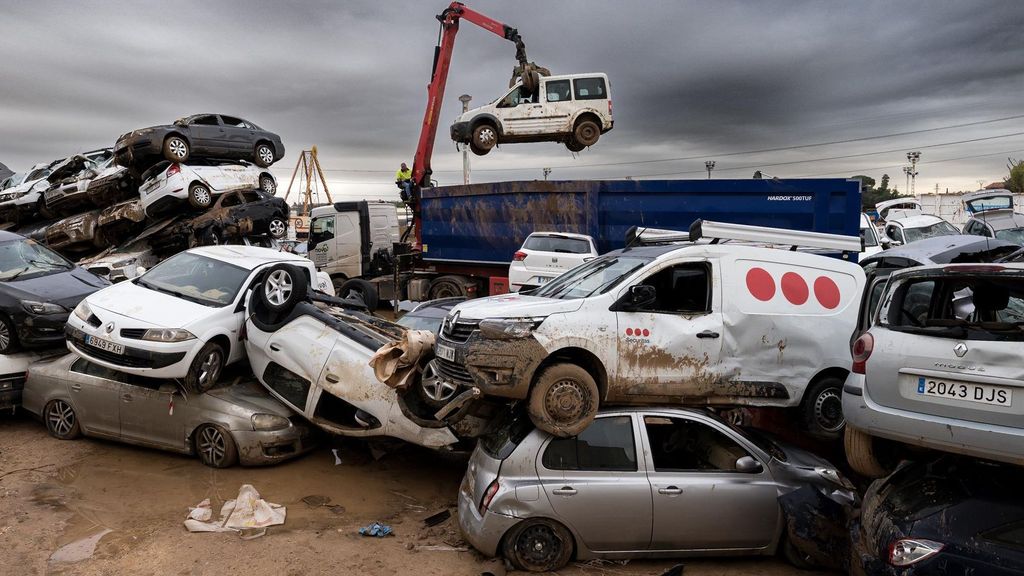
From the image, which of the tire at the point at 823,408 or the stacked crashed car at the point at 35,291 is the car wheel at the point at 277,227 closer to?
the stacked crashed car at the point at 35,291

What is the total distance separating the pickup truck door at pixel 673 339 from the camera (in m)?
4.92

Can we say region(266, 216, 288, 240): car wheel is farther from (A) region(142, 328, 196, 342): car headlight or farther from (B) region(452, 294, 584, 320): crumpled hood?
(B) region(452, 294, 584, 320): crumpled hood

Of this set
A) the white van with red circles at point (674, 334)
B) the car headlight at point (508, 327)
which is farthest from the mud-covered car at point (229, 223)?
the car headlight at point (508, 327)

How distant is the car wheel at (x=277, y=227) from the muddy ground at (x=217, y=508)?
7405 mm

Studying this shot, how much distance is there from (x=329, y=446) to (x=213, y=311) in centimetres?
181

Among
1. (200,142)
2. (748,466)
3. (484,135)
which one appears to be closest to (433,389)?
(748,466)

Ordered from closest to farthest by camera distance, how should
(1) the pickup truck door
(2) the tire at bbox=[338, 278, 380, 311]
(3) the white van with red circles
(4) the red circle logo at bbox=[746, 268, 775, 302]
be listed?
(3) the white van with red circles, (1) the pickup truck door, (4) the red circle logo at bbox=[746, 268, 775, 302], (2) the tire at bbox=[338, 278, 380, 311]

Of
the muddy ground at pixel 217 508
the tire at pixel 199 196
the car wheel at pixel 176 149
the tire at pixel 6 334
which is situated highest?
the car wheel at pixel 176 149

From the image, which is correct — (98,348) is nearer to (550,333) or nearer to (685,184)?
(550,333)

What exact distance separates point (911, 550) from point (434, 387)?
139 inches

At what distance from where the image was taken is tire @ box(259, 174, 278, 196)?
14992 mm

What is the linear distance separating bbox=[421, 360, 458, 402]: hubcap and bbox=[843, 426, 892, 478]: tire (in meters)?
2.99

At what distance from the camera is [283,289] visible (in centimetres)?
652

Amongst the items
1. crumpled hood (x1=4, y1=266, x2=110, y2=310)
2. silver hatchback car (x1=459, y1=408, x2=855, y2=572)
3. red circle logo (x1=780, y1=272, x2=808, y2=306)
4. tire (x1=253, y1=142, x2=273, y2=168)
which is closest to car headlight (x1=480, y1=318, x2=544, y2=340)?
silver hatchback car (x1=459, y1=408, x2=855, y2=572)
